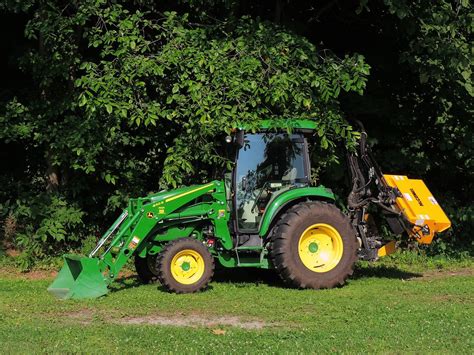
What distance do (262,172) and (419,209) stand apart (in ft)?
7.54

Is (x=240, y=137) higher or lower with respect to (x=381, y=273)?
higher

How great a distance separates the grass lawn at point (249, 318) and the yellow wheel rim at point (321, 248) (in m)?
0.42

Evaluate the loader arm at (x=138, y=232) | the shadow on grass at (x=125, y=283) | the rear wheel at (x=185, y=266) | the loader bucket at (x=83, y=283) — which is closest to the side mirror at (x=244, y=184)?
the loader arm at (x=138, y=232)

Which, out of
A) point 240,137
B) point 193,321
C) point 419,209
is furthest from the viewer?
point 419,209

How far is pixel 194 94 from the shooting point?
9344 millimetres

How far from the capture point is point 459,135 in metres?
12.4

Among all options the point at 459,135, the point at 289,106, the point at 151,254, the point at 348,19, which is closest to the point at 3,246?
the point at 151,254

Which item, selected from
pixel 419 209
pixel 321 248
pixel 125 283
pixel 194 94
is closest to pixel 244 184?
pixel 321 248

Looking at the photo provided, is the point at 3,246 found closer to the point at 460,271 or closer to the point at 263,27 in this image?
the point at 263,27

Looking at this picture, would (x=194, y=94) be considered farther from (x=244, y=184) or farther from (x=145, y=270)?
(x=145, y=270)

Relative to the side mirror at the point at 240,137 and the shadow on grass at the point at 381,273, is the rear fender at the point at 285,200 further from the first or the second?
the shadow on grass at the point at 381,273

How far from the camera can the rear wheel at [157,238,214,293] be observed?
8211mm

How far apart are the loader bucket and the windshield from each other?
6.44 feet

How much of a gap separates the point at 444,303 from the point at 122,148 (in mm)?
5975
